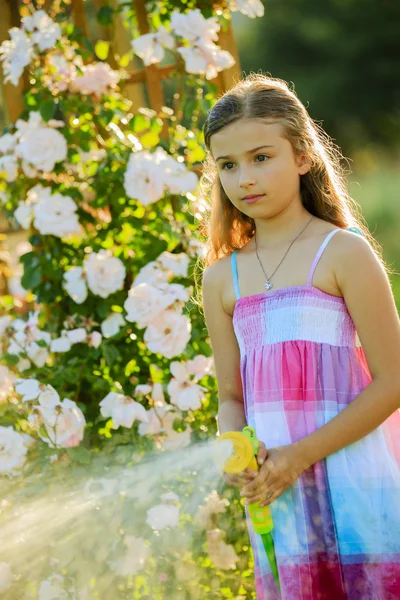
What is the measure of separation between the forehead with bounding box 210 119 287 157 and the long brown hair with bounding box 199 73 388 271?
0.04ft

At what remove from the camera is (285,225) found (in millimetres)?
1703

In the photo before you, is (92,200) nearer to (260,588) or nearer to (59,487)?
(59,487)

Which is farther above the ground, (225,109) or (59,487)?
(225,109)

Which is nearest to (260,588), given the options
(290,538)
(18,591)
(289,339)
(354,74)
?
(290,538)

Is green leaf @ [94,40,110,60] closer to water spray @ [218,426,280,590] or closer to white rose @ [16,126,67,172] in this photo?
white rose @ [16,126,67,172]

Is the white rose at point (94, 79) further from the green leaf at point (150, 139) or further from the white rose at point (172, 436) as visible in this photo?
the white rose at point (172, 436)

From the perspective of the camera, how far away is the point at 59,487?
2480 mm

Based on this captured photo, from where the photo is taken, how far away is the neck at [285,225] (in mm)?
1696

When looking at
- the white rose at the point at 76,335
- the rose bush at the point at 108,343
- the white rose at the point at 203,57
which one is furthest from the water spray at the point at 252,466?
the white rose at the point at 203,57

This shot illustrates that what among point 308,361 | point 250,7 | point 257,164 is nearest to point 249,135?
Result: point 257,164

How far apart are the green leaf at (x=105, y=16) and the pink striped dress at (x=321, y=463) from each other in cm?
155

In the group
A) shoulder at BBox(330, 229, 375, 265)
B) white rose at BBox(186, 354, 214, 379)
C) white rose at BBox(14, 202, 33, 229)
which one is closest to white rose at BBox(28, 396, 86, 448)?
white rose at BBox(186, 354, 214, 379)

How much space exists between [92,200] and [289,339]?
1.36 metres

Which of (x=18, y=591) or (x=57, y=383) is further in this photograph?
(x=57, y=383)
